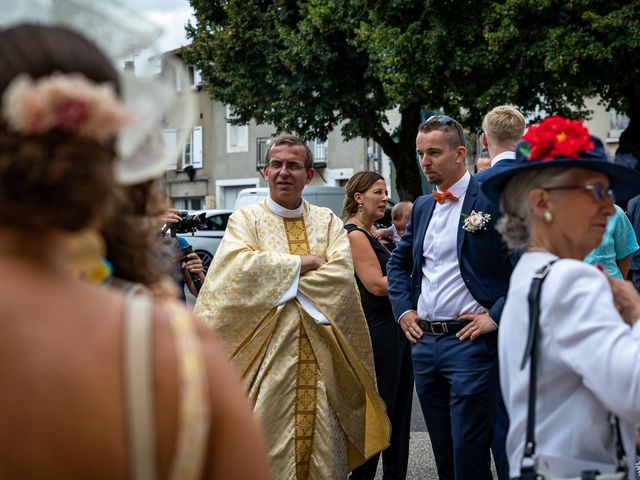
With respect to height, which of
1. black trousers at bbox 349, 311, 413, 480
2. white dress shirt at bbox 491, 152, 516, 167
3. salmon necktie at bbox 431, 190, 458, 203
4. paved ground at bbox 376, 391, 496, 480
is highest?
white dress shirt at bbox 491, 152, 516, 167

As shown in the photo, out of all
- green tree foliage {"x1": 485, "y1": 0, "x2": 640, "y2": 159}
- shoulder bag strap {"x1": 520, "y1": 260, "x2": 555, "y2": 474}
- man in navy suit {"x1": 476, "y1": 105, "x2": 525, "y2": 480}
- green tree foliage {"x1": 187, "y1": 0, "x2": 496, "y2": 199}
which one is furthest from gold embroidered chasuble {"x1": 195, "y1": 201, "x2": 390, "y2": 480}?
green tree foliage {"x1": 187, "y1": 0, "x2": 496, "y2": 199}

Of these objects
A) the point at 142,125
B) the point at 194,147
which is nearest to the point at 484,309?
the point at 142,125

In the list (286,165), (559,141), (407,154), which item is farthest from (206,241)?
(559,141)

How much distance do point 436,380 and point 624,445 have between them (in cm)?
251

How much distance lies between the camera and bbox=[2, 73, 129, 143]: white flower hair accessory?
138 centimetres

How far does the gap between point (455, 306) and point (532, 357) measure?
8.00 ft

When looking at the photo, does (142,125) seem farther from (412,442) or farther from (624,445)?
(412,442)

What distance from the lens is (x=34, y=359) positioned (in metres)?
1.36

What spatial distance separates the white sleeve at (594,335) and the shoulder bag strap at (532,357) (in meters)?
0.02

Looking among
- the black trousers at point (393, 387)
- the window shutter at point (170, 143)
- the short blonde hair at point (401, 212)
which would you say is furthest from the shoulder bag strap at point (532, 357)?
the short blonde hair at point (401, 212)

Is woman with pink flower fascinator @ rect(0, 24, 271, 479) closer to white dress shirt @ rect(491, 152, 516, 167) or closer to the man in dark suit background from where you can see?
white dress shirt @ rect(491, 152, 516, 167)

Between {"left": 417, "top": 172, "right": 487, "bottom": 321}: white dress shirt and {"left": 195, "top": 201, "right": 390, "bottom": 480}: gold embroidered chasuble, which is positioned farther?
{"left": 195, "top": 201, "right": 390, "bottom": 480}: gold embroidered chasuble

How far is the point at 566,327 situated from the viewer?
2525mm

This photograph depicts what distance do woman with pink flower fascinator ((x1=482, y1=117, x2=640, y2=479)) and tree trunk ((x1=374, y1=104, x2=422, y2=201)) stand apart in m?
19.7
